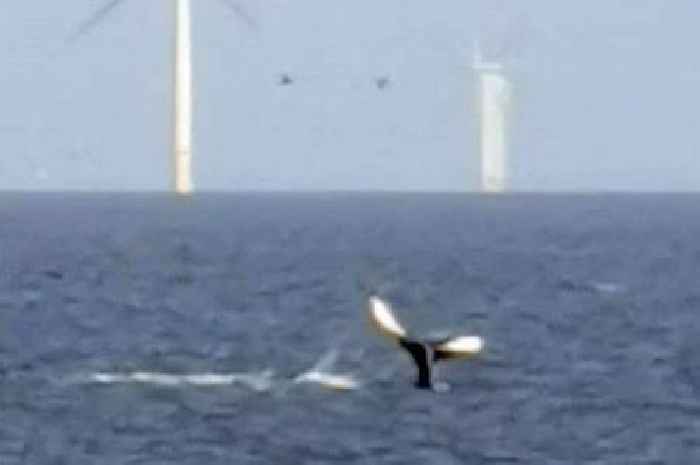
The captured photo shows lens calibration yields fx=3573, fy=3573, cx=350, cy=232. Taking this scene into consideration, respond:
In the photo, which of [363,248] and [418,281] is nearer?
[418,281]

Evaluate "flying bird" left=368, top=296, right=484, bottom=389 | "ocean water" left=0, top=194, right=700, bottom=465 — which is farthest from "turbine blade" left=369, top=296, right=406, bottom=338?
"ocean water" left=0, top=194, right=700, bottom=465

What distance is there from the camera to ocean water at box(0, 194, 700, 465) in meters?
65.2

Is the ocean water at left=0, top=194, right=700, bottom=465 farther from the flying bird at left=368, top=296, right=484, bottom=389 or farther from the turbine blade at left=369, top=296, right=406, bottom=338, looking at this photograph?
the turbine blade at left=369, top=296, right=406, bottom=338

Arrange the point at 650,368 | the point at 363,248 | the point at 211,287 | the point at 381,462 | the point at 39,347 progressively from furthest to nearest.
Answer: the point at 363,248
the point at 211,287
the point at 39,347
the point at 650,368
the point at 381,462

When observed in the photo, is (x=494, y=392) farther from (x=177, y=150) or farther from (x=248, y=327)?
(x=177, y=150)

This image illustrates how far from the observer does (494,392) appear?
250 ft

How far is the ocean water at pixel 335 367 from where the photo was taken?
65250mm

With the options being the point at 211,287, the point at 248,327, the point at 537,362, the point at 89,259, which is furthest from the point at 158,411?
the point at 89,259

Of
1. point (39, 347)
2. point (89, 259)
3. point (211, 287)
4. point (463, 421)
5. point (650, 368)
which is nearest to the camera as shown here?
point (463, 421)

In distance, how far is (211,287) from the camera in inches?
4966

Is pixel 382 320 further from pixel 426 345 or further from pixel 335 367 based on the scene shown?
pixel 335 367

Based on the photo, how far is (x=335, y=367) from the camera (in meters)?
83.1

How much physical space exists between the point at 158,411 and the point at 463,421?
242 inches

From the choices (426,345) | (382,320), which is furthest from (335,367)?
(426,345)
